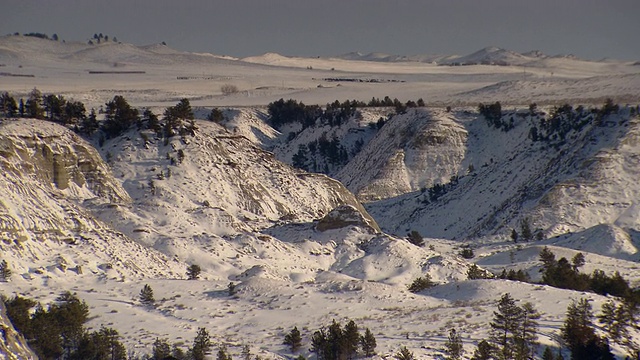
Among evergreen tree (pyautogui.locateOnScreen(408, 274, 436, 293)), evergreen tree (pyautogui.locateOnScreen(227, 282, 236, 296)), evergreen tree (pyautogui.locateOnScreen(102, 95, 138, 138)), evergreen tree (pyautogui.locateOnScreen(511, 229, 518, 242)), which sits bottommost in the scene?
evergreen tree (pyautogui.locateOnScreen(511, 229, 518, 242))

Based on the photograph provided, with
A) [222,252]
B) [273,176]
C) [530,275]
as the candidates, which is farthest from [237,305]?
[273,176]

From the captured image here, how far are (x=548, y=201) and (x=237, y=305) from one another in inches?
2076

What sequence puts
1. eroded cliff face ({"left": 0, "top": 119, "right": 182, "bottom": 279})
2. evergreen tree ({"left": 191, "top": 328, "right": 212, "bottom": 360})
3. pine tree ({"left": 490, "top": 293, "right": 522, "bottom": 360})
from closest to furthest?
evergreen tree ({"left": 191, "top": 328, "right": 212, "bottom": 360}), pine tree ({"left": 490, "top": 293, "right": 522, "bottom": 360}), eroded cliff face ({"left": 0, "top": 119, "right": 182, "bottom": 279})

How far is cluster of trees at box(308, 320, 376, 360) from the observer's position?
44.8 m

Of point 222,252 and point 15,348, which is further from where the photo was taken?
point 222,252

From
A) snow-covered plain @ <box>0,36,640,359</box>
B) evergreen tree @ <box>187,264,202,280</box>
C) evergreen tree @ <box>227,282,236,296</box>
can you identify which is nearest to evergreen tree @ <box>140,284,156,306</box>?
snow-covered plain @ <box>0,36,640,359</box>

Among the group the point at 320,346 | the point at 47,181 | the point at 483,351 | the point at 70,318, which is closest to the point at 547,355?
the point at 483,351

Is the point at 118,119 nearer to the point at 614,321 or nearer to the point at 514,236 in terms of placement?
the point at 514,236

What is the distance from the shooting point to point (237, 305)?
5559 cm

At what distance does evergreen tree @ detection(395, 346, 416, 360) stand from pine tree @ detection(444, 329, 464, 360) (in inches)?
69.9

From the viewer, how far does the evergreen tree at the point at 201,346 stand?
146 ft

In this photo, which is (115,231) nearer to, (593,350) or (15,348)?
(593,350)

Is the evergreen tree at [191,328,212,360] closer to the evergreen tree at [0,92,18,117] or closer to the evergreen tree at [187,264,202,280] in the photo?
the evergreen tree at [187,264,202,280]

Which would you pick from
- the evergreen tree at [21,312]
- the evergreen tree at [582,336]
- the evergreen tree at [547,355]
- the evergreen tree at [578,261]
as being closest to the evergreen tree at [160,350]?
the evergreen tree at [21,312]
